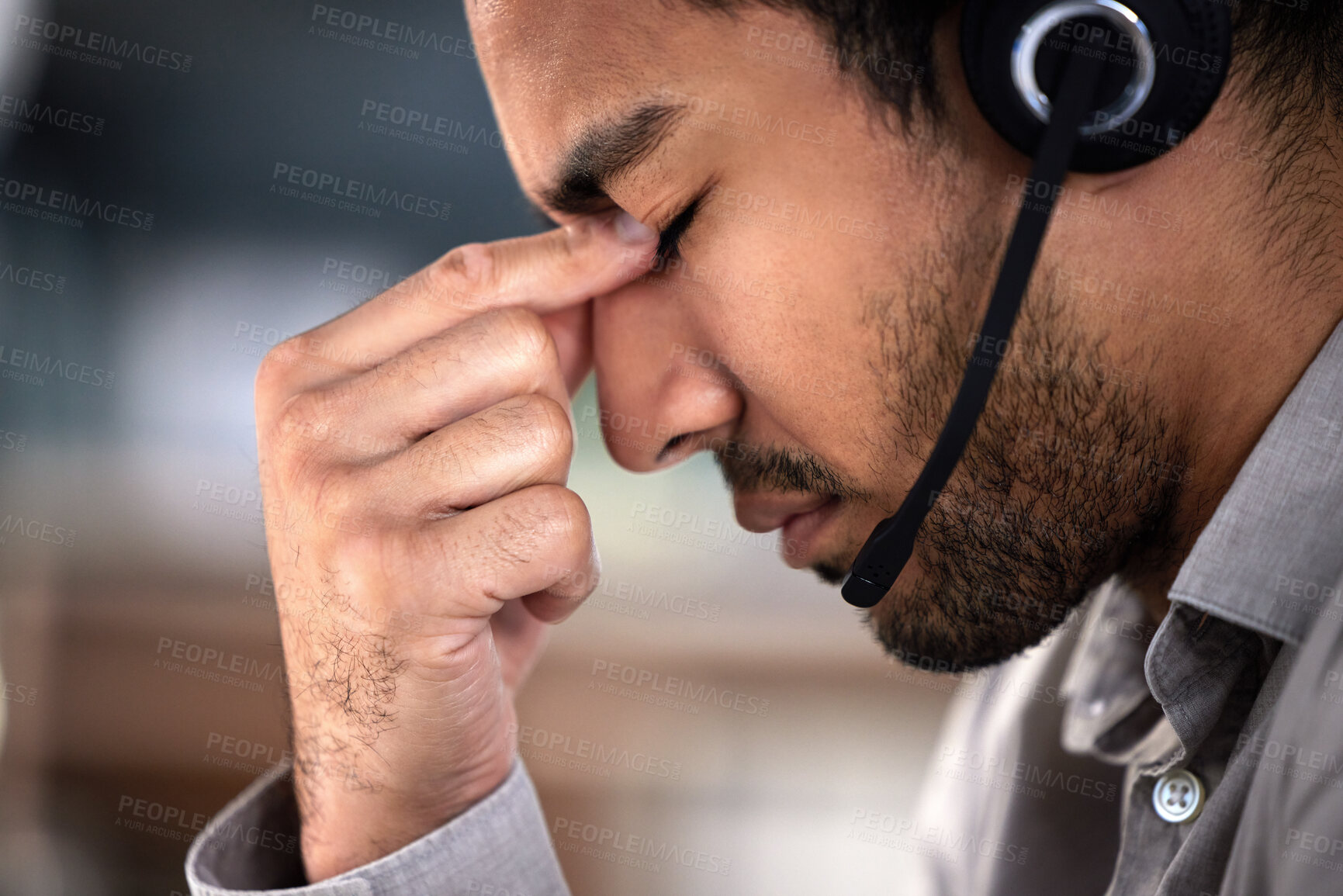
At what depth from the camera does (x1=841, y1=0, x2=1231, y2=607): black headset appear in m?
0.65

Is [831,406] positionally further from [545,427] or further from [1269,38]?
[1269,38]

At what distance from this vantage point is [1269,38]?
73cm

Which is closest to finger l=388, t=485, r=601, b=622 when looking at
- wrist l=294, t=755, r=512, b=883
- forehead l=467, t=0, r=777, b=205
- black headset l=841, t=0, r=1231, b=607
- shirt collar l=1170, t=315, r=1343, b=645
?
wrist l=294, t=755, r=512, b=883

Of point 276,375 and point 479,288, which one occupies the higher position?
point 479,288

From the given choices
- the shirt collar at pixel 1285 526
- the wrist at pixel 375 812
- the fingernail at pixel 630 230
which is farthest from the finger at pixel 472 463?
the shirt collar at pixel 1285 526

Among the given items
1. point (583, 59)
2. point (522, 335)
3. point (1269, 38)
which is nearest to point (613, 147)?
point (583, 59)

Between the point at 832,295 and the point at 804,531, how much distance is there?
0.31m

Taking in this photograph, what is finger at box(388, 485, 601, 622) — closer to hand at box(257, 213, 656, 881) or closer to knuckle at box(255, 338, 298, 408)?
hand at box(257, 213, 656, 881)

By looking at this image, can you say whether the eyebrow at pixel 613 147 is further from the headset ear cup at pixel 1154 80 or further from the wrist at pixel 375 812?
the wrist at pixel 375 812

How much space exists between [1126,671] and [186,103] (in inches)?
94.3

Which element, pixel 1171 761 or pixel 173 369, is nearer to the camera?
pixel 1171 761

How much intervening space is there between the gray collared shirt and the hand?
81 mm

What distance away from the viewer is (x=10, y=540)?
7.42ft

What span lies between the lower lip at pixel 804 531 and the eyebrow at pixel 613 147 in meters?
0.43
